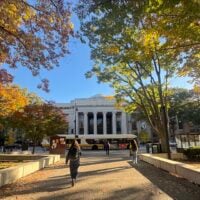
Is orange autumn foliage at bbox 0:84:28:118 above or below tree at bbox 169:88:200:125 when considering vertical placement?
below

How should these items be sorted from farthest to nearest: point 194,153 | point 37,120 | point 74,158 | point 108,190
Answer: point 37,120 < point 194,153 < point 74,158 < point 108,190

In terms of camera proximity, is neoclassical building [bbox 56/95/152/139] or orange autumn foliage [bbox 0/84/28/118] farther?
neoclassical building [bbox 56/95/152/139]

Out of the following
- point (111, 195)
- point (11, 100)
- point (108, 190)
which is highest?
point (11, 100)

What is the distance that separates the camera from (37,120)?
1556 inches

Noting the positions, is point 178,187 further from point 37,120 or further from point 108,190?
point 37,120

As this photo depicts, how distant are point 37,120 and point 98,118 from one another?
6620 centimetres

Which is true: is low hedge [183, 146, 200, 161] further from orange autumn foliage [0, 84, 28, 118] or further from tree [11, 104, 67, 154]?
tree [11, 104, 67, 154]

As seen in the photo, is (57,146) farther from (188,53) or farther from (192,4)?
(192,4)

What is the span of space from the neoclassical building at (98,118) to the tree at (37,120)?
60.8 meters

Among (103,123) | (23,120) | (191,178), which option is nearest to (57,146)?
(23,120)

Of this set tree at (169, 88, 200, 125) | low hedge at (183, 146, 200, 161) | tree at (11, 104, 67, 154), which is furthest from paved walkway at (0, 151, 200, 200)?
tree at (169, 88, 200, 125)

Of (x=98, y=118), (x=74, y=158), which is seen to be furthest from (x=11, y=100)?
(x=98, y=118)

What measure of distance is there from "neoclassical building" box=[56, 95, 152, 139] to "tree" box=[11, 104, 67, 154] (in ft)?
199

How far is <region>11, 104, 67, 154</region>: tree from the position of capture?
38.7 meters
